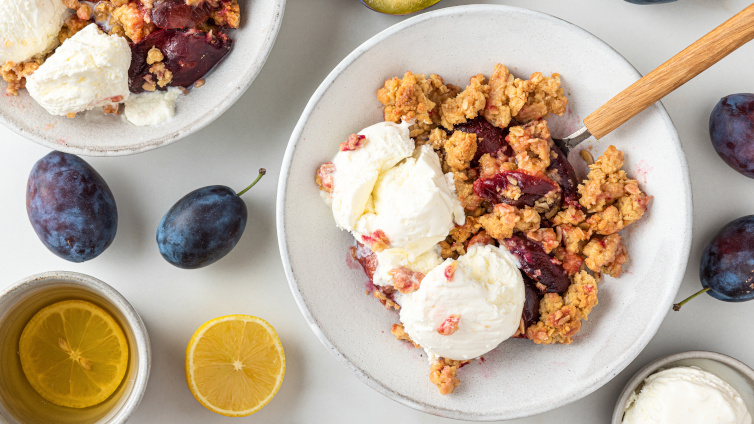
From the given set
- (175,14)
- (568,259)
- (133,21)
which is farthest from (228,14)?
(568,259)

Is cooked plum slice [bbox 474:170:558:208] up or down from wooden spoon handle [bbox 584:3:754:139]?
down

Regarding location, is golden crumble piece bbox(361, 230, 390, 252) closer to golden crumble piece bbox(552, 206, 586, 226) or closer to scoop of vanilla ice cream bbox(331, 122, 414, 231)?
scoop of vanilla ice cream bbox(331, 122, 414, 231)

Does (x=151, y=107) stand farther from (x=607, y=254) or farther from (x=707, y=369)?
(x=707, y=369)

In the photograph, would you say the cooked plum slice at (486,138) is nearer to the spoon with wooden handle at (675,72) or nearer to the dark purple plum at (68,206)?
the spoon with wooden handle at (675,72)

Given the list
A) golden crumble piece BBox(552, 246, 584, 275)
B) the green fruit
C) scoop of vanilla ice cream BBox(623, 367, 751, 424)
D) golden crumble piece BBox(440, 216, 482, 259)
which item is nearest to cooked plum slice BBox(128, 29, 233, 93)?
the green fruit

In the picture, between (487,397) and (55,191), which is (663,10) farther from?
(55,191)

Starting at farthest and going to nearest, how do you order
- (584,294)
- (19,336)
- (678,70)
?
(19,336) < (584,294) < (678,70)

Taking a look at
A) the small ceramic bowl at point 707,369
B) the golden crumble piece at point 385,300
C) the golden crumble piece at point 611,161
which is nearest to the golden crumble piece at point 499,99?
the golden crumble piece at point 611,161

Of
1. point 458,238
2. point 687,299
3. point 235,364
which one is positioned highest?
Answer: point 458,238
